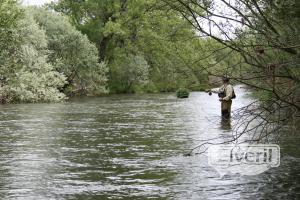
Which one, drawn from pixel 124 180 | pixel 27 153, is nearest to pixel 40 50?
pixel 27 153

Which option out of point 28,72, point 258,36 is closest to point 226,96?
point 258,36

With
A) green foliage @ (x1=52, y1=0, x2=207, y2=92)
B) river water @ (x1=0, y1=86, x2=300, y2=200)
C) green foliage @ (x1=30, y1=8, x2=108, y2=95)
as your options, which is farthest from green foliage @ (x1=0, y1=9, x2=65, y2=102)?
river water @ (x1=0, y1=86, x2=300, y2=200)

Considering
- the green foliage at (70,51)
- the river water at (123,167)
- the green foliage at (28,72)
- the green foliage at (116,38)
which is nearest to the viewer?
the river water at (123,167)

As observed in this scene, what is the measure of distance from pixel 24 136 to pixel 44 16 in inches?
1358

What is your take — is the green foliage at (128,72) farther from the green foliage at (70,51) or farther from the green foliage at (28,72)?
the green foliage at (28,72)

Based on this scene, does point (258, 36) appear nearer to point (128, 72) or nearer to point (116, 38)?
point (128, 72)

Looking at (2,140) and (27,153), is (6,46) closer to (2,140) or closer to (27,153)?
(2,140)

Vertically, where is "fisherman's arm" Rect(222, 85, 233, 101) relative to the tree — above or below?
below

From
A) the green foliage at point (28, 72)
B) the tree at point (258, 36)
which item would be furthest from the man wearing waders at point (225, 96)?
the green foliage at point (28, 72)

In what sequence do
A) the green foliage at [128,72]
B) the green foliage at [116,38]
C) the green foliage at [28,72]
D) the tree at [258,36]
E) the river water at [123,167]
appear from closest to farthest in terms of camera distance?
the tree at [258,36], the river water at [123,167], the green foliage at [28,72], the green foliage at [116,38], the green foliage at [128,72]

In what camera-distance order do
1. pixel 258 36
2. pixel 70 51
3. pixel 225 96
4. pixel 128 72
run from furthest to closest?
pixel 128 72
pixel 70 51
pixel 225 96
pixel 258 36

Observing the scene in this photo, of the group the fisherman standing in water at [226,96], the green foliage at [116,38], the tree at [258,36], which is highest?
the green foliage at [116,38]

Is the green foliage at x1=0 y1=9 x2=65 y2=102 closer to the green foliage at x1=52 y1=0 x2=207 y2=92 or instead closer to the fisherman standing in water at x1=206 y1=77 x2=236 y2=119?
the green foliage at x1=52 y1=0 x2=207 y2=92

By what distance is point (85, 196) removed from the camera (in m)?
8.48
